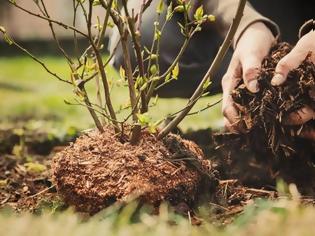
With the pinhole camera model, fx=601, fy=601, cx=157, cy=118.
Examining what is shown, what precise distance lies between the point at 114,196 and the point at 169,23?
67.5 inches

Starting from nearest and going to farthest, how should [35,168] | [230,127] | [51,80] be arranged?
[230,127], [35,168], [51,80]

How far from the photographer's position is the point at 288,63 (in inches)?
82.8

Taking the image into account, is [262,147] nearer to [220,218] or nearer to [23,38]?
[220,218]

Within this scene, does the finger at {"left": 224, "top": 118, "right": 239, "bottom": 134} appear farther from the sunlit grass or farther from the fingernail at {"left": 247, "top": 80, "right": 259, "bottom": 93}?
the sunlit grass

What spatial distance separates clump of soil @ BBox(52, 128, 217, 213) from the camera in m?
1.90

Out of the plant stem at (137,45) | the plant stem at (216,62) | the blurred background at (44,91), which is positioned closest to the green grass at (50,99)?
the blurred background at (44,91)

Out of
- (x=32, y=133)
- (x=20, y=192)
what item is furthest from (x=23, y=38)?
(x=20, y=192)

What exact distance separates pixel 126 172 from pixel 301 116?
684 mm

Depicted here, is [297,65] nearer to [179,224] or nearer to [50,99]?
[179,224]

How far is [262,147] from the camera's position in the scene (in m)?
2.45

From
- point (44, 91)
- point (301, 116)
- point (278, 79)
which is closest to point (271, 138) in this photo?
point (301, 116)

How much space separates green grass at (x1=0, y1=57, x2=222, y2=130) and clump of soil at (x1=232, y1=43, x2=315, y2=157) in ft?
1.51

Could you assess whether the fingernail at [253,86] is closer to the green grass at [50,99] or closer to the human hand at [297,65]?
the human hand at [297,65]

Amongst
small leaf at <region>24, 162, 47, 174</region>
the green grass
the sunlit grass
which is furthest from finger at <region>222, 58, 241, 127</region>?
small leaf at <region>24, 162, 47, 174</region>
